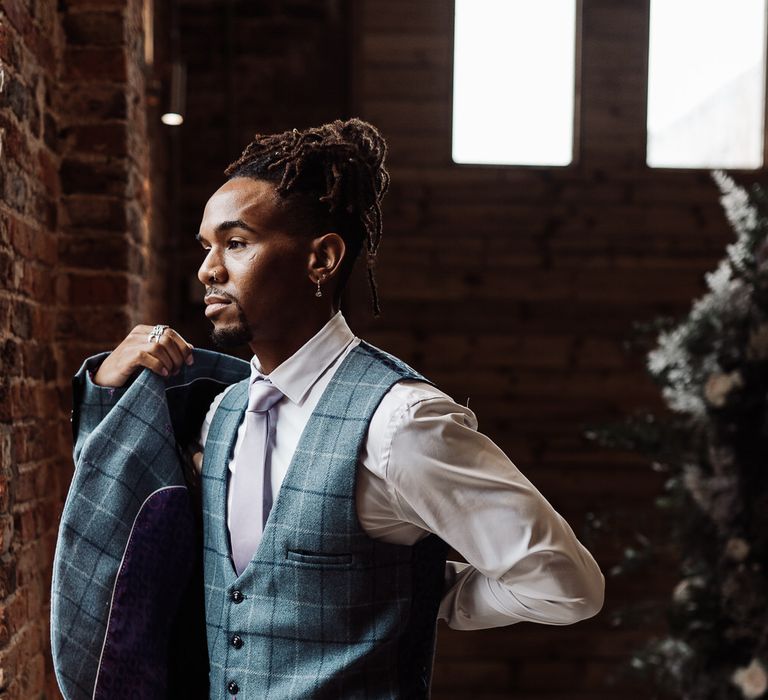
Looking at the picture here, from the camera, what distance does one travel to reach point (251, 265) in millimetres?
1238

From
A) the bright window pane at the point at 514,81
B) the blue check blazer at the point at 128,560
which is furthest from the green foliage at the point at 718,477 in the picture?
the bright window pane at the point at 514,81

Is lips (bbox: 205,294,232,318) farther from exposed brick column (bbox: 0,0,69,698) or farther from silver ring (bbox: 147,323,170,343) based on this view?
exposed brick column (bbox: 0,0,69,698)

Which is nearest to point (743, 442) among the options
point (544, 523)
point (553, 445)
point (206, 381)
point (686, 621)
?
point (686, 621)

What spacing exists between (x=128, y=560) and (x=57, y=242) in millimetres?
881

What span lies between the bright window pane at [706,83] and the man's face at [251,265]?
3190 mm

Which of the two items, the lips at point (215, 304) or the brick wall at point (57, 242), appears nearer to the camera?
the lips at point (215, 304)

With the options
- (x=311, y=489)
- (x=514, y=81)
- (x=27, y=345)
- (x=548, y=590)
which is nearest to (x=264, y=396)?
(x=311, y=489)

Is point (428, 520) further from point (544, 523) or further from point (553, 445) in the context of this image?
point (553, 445)

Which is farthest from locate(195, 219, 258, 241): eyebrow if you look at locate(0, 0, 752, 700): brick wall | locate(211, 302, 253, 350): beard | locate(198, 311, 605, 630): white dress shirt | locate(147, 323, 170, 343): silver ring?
locate(0, 0, 752, 700): brick wall

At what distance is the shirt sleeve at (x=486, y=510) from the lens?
1.12 meters

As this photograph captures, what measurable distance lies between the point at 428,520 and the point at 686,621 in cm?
43

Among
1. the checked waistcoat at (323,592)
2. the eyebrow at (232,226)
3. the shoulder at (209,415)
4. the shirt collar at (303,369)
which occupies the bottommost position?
the checked waistcoat at (323,592)

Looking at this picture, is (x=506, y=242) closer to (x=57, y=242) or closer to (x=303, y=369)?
(x=57, y=242)

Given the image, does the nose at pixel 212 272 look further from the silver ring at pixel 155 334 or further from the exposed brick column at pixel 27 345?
the exposed brick column at pixel 27 345
